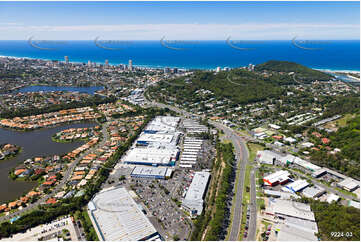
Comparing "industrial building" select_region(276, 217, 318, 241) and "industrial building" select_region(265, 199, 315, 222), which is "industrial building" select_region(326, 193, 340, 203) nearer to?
"industrial building" select_region(265, 199, 315, 222)

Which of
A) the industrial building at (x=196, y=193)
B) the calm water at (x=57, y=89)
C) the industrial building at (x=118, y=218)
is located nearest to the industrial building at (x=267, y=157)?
the industrial building at (x=196, y=193)

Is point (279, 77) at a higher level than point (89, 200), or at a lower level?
higher

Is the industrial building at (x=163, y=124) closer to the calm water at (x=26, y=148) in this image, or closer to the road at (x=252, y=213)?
the calm water at (x=26, y=148)

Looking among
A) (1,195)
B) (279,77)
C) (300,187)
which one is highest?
(279,77)

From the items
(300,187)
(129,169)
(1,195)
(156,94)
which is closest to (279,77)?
(156,94)

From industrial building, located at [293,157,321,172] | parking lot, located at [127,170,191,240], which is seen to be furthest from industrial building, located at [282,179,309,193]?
parking lot, located at [127,170,191,240]

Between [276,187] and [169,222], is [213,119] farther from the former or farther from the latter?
[169,222]
